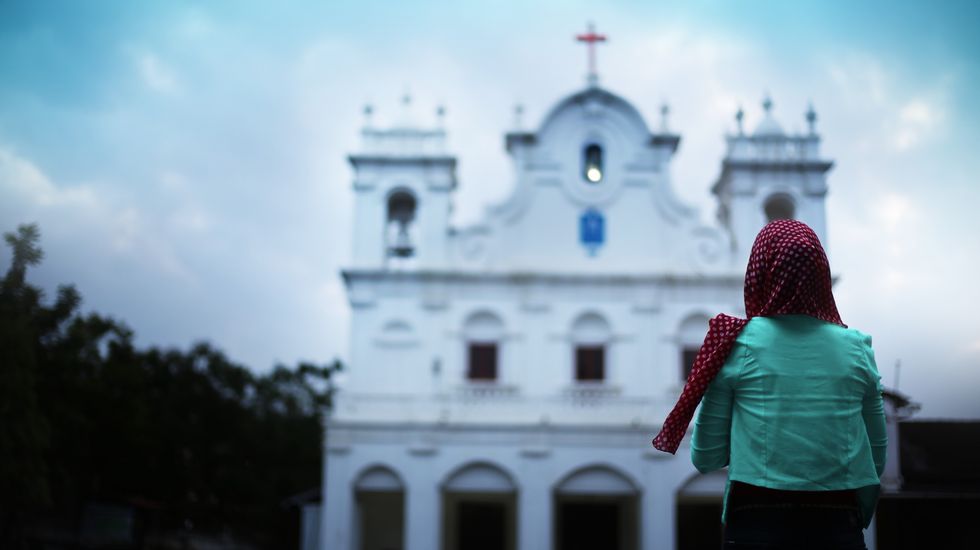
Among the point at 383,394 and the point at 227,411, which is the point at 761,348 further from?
the point at 227,411

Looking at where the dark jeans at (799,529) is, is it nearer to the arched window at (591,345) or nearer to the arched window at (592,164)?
the arched window at (591,345)

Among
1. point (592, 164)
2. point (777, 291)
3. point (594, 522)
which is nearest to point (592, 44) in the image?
point (592, 164)

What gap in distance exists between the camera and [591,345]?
2188cm

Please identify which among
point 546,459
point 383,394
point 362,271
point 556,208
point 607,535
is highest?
point 556,208

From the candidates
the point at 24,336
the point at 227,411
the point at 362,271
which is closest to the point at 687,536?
the point at 362,271

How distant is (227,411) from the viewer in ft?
113

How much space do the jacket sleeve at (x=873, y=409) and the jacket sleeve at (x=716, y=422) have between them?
0.42m

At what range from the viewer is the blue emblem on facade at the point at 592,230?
870 inches

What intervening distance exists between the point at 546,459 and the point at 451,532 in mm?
4012

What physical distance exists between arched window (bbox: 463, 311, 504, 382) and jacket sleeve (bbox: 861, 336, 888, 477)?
18.7m

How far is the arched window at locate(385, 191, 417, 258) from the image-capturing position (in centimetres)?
2247

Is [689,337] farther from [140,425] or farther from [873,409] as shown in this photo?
[873,409]

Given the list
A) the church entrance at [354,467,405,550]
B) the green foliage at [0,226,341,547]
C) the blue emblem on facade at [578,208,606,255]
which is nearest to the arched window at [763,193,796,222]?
the blue emblem on facade at [578,208,606,255]

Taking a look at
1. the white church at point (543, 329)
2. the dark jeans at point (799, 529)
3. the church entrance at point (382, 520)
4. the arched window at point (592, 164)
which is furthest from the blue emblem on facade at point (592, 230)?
the dark jeans at point (799, 529)
